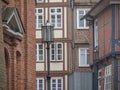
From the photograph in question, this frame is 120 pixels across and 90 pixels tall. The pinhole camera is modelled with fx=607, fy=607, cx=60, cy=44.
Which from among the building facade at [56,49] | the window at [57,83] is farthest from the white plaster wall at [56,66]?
the window at [57,83]

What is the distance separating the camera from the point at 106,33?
44156 mm

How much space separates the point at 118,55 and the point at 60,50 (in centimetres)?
1810

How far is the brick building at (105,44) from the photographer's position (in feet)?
137

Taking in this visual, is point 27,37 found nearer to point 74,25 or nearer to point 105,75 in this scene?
point 105,75

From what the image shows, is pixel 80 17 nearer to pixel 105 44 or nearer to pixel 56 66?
pixel 56 66

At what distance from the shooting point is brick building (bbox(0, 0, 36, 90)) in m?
19.4

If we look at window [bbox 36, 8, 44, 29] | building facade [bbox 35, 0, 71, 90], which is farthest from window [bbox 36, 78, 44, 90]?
window [bbox 36, 8, 44, 29]

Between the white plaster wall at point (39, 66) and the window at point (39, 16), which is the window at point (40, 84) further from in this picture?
the window at point (39, 16)

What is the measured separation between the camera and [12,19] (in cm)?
1967

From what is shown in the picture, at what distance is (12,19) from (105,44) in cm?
2525

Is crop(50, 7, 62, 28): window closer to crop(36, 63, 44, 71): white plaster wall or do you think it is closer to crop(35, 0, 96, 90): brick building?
crop(35, 0, 96, 90): brick building

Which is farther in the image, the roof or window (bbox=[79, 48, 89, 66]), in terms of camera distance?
window (bbox=[79, 48, 89, 66])

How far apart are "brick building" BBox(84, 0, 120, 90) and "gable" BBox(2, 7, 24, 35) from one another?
2206cm

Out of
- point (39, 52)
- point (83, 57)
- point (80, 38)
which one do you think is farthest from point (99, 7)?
point (39, 52)
